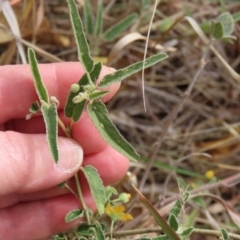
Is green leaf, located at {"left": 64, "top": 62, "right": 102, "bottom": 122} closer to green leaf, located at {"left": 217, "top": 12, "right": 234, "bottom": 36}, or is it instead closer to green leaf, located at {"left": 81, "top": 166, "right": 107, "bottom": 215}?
green leaf, located at {"left": 81, "top": 166, "right": 107, "bottom": 215}

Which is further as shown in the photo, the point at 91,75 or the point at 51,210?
the point at 51,210

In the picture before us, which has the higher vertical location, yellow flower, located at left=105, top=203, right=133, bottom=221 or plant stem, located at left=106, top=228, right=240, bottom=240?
yellow flower, located at left=105, top=203, right=133, bottom=221

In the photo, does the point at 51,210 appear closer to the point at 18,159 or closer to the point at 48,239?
the point at 48,239

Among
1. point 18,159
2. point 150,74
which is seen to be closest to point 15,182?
point 18,159

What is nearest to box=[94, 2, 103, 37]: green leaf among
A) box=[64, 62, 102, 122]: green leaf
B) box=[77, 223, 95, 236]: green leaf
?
box=[64, 62, 102, 122]: green leaf

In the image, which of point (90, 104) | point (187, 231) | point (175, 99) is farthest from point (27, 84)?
point (175, 99)
